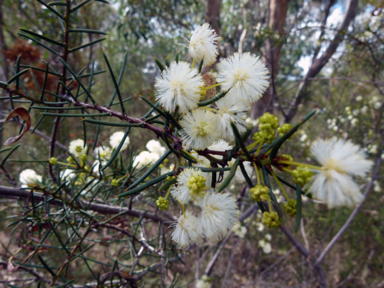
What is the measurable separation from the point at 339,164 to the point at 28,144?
17.9 feet

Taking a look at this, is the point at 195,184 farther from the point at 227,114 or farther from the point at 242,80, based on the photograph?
the point at 242,80

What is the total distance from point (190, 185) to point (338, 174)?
0.29 metres

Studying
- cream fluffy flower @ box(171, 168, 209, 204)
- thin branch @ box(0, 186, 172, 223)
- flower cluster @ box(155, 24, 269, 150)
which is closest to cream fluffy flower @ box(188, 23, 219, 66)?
flower cluster @ box(155, 24, 269, 150)

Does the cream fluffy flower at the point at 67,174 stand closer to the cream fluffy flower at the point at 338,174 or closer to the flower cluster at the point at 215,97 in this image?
the flower cluster at the point at 215,97

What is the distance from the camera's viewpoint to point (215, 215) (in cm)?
54

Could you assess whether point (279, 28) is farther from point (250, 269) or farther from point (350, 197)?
point (250, 269)

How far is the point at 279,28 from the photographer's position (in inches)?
108

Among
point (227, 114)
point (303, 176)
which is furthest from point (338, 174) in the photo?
point (227, 114)

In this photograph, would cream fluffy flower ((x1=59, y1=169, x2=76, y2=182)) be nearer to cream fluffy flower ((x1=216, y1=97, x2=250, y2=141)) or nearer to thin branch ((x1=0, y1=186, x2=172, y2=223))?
thin branch ((x1=0, y1=186, x2=172, y2=223))

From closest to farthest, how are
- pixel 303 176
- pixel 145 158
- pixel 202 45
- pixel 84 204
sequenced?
pixel 303 176 < pixel 202 45 < pixel 84 204 < pixel 145 158

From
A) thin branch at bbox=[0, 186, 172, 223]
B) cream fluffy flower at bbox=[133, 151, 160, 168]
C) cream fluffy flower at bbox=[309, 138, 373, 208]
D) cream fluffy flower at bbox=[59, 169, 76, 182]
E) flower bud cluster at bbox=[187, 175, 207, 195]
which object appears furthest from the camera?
cream fluffy flower at bbox=[133, 151, 160, 168]

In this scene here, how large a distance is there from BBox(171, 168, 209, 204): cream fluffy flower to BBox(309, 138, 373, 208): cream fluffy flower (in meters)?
0.22

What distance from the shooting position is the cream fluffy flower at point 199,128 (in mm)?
511

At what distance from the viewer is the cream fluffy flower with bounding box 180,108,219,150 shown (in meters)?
0.51
